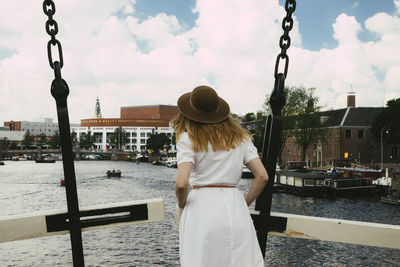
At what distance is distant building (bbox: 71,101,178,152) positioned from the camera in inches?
5863

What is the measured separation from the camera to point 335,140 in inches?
2532

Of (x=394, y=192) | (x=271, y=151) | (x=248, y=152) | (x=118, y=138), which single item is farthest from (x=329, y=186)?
(x=118, y=138)

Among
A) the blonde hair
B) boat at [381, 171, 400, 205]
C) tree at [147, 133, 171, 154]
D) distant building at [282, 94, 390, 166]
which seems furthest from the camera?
tree at [147, 133, 171, 154]

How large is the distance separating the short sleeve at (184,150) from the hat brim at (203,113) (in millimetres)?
115

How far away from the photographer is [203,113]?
230cm

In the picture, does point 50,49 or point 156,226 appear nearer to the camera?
point 50,49

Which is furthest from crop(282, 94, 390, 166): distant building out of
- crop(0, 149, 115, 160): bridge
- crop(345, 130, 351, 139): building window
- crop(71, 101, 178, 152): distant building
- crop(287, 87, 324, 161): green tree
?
crop(71, 101, 178, 152): distant building

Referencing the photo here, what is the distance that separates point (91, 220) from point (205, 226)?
81 centimetres

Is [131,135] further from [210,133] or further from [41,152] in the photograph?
[210,133]

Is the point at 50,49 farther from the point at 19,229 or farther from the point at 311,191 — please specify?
the point at 311,191

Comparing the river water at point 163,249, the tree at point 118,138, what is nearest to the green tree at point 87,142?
the tree at point 118,138

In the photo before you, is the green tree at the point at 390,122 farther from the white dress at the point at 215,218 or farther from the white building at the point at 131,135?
the white building at the point at 131,135

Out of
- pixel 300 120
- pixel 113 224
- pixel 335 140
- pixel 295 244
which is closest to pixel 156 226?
pixel 295 244

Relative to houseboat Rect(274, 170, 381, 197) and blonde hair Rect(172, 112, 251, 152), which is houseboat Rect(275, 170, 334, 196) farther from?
blonde hair Rect(172, 112, 251, 152)
